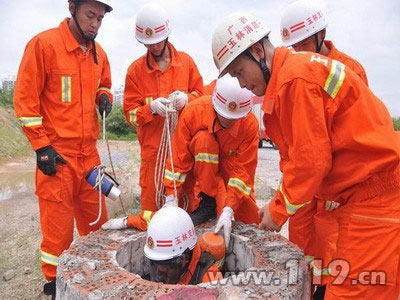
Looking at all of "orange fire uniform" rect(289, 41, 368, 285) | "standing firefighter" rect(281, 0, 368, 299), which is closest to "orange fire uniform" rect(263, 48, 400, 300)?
"standing firefighter" rect(281, 0, 368, 299)

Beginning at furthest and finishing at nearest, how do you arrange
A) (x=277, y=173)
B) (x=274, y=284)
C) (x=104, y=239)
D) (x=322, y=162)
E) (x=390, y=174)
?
1. (x=277, y=173)
2. (x=104, y=239)
3. (x=274, y=284)
4. (x=390, y=174)
5. (x=322, y=162)

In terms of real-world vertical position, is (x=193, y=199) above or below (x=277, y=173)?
above

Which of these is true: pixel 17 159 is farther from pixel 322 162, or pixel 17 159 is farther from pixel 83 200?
pixel 322 162

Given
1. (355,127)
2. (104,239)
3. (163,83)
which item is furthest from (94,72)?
(355,127)

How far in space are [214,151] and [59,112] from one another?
4.61 ft

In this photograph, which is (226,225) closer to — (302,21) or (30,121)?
(30,121)

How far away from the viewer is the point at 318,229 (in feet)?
10.6

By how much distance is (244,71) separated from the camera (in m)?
2.34

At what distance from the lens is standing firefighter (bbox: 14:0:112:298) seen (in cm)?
344

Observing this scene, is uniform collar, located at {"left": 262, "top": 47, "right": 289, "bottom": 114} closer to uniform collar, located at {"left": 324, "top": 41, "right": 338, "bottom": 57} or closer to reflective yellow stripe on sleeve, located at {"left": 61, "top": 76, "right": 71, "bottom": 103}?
uniform collar, located at {"left": 324, "top": 41, "right": 338, "bottom": 57}

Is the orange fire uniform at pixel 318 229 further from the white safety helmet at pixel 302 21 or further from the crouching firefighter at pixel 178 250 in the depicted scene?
the crouching firefighter at pixel 178 250

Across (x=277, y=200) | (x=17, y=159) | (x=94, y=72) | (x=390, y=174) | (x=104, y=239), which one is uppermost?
(x=94, y=72)

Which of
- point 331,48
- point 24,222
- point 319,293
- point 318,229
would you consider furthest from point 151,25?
point 24,222

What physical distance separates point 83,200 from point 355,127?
2.64 m
